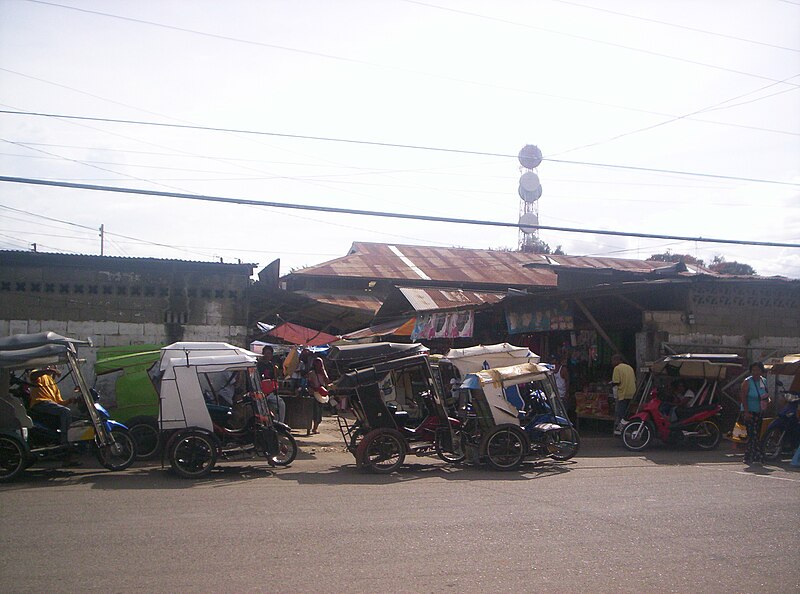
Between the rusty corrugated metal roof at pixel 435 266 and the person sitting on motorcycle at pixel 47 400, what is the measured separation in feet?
71.7

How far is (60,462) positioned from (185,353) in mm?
2808

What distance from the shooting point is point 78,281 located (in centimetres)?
1590

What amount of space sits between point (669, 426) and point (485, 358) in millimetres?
4183

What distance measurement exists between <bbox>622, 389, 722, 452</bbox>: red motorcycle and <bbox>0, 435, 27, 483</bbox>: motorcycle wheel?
11006 millimetres

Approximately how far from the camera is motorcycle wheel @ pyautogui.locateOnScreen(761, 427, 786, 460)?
46.7 feet

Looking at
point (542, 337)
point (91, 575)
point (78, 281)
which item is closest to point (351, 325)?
point (542, 337)

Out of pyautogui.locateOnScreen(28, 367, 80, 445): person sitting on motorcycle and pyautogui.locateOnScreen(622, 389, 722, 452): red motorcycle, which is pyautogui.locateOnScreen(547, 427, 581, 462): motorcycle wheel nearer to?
pyautogui.locateOnScreen(622, 389, 722, 452): red motorcycle

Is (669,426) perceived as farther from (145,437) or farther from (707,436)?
(145,437)

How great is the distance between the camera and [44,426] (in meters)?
11.6

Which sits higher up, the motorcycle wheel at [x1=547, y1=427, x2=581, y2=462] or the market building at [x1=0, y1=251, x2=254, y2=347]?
the market building at [x1=0, y1=251, x2=254, y2=347]

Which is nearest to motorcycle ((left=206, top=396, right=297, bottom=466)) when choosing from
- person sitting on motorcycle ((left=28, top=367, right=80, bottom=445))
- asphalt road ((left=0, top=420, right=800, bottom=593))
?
asphalt road ((left=0, top=420, right=800, bottom=593))

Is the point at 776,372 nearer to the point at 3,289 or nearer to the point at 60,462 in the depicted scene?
the point at 60,462

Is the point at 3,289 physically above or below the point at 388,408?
above

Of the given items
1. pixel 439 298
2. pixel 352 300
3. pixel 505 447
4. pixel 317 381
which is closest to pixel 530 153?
pixel 352 300
